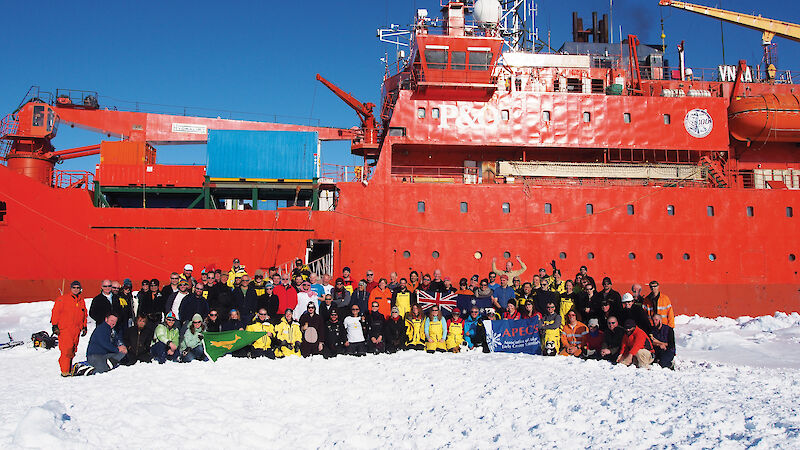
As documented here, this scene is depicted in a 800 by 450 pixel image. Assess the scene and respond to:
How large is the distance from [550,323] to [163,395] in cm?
643

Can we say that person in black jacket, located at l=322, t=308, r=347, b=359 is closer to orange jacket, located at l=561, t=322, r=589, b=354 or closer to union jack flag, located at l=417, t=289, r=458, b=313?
union jack flag, located at l=417, t=289, r=458, b=313

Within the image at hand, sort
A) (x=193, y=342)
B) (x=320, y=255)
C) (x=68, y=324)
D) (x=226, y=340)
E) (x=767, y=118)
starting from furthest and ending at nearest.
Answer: (x=767, y=118) → (x=320, y=255) → (x=226, y=340) → (x=193, y=342) → (x=68, y=324)

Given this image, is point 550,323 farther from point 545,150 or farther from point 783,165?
point 783,165

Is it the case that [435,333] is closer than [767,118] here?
Yes

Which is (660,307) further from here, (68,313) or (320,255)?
(320,255)

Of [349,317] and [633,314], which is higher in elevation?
[633,314]

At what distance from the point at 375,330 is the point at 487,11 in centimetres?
1505

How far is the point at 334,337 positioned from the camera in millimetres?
9773

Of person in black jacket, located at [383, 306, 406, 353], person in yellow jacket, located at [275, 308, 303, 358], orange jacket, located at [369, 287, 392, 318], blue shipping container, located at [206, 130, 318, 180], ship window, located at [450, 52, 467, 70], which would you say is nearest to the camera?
person in yellow jacket, located at [275, 308, 303, 358]

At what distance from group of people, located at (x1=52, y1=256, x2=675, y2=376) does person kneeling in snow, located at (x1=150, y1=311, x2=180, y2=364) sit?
2 centimetres

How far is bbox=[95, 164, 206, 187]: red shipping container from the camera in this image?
16.1 meters

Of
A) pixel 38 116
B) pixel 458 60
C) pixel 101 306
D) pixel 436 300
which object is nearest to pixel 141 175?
pixel 38 116

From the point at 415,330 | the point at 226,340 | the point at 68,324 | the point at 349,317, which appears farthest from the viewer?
the point at 415,330

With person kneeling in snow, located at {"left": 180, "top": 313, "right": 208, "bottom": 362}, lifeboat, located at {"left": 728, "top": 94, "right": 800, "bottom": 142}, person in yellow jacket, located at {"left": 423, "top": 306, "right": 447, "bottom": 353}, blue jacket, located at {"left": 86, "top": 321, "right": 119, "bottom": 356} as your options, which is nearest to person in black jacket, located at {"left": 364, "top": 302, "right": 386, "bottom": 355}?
person in yellow jacket, located at {"left": 423, "top": 306, "right": 447, "bottom": 353}
